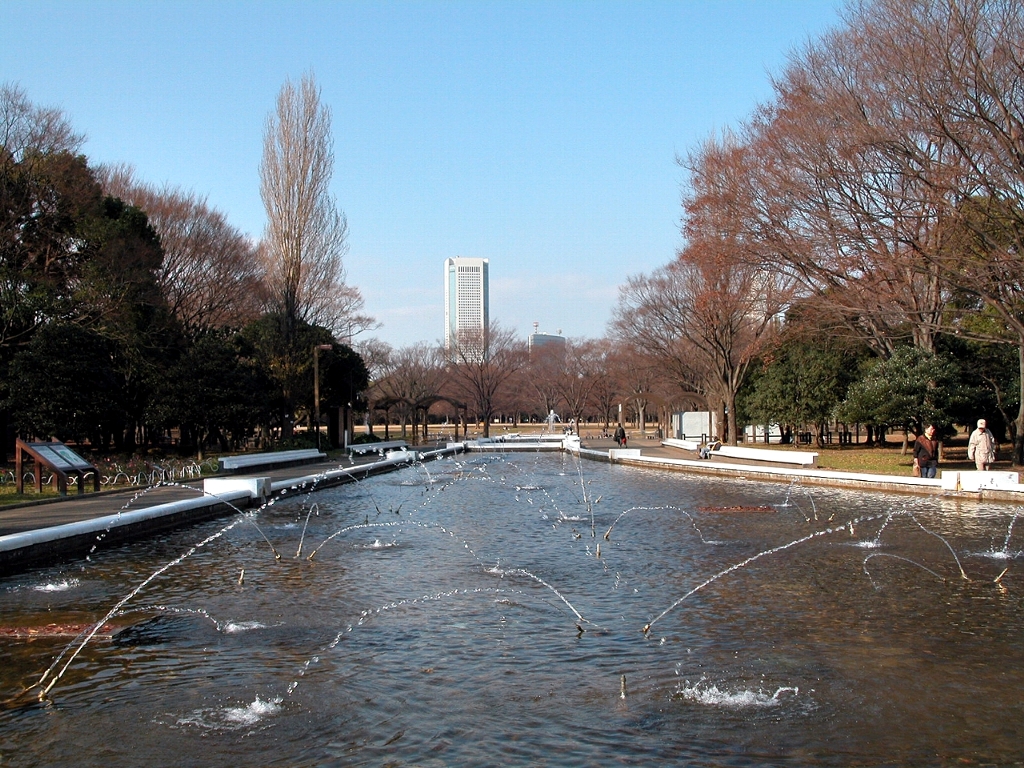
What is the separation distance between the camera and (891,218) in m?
21.3

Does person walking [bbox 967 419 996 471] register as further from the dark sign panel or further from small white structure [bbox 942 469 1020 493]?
the dark sign panel

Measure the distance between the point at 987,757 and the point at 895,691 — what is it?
3.65 feet

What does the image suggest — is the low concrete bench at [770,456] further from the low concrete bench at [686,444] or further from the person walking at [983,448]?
the person walking at [983,448]

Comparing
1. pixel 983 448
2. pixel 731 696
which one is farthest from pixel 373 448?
pixel 731 696

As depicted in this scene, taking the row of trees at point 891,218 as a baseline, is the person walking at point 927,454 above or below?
below

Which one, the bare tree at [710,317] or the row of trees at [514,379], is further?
the row of trees at [514,379]

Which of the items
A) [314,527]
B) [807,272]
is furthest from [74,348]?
[807,272]

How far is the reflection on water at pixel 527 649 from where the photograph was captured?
5.21m

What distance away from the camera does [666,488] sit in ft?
67.8

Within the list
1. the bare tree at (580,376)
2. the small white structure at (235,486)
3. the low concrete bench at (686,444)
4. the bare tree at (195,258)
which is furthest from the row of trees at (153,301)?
the bare tree at (580,376)

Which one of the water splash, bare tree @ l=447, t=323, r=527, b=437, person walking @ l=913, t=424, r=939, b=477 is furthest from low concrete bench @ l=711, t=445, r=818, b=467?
bare tree @ l=447, t=323, r=527, b=437

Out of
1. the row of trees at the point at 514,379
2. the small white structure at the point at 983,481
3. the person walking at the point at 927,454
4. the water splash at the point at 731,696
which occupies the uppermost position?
the row of trees at the point at 514,379

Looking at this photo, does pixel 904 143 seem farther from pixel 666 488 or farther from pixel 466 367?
pixel 466 367

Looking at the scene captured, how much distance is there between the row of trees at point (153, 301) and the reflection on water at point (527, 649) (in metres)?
14.8
